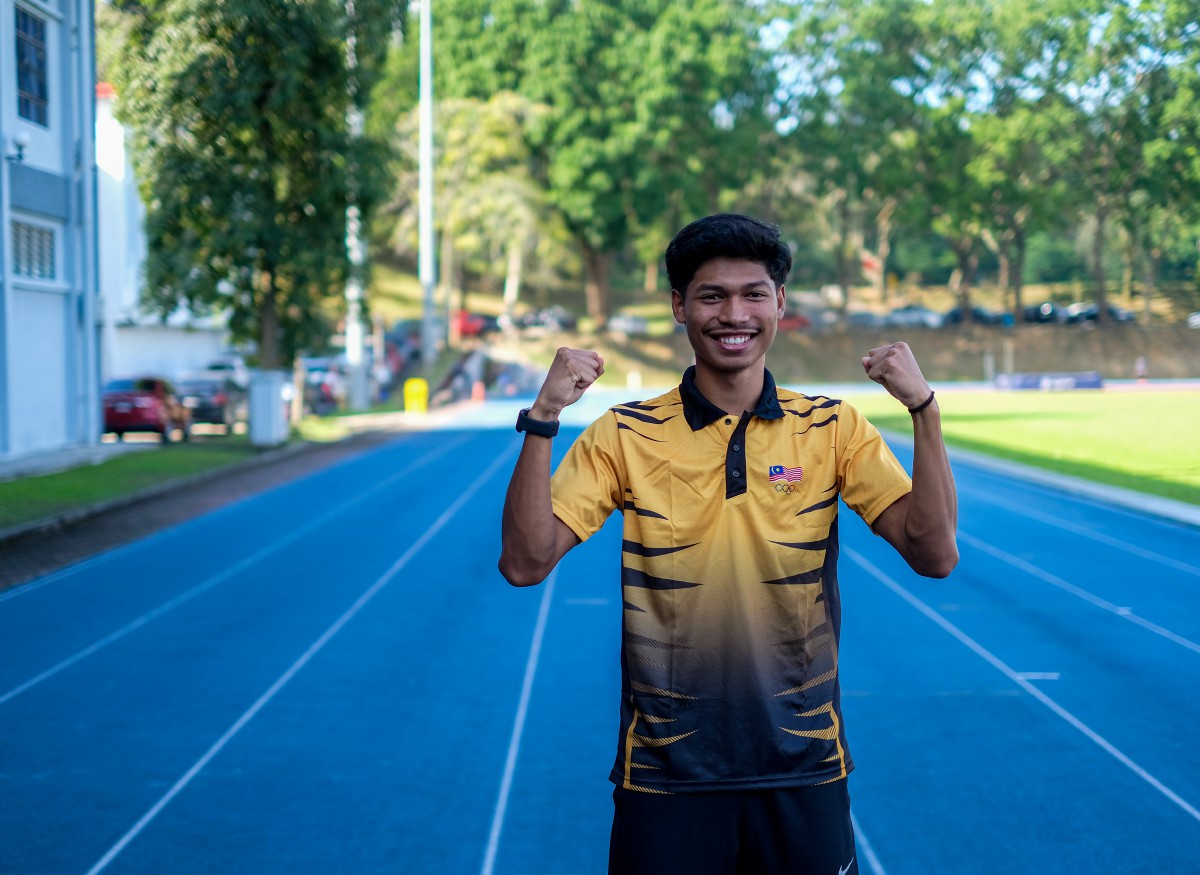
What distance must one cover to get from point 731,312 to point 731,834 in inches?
42.4

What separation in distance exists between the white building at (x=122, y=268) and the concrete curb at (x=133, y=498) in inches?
563

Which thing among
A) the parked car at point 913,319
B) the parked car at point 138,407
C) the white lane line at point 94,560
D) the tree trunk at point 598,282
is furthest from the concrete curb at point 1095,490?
the parked car at point 913,319

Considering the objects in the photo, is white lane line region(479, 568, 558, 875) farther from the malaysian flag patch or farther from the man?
the malaysian flag patch

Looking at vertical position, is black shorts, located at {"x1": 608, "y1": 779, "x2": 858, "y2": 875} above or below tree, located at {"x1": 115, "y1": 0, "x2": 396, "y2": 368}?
below

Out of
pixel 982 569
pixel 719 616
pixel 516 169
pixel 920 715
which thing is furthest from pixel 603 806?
pixel 516 169

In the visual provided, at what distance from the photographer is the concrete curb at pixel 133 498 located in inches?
579

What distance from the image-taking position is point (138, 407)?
26.9m

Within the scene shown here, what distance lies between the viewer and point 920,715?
7602 millimetres

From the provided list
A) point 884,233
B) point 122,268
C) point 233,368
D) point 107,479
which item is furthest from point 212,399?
point 884,233

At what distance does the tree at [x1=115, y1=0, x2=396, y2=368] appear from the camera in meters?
24.0

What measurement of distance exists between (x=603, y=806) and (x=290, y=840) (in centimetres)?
134

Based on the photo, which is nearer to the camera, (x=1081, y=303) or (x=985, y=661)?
(x=985, y=661)

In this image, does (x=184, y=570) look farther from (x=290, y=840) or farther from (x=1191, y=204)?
(x=1191, y=204)

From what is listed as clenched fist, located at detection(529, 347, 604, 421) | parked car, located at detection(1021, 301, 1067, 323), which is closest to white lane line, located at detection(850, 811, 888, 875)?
clenched fist, located at detection(529, 347, 604, 421)
